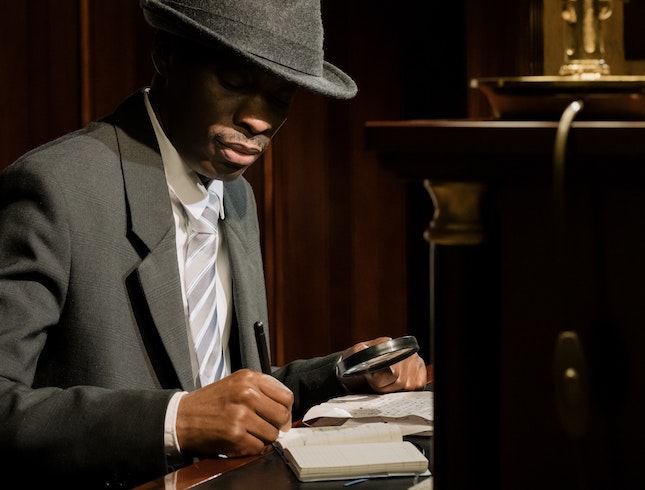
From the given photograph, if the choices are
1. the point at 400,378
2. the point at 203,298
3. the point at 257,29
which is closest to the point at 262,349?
the point at 203,298

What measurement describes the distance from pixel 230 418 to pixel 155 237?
0.46 metres

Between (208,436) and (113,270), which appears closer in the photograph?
(208,436)

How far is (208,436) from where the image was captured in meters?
1.62

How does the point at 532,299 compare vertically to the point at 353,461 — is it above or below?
above

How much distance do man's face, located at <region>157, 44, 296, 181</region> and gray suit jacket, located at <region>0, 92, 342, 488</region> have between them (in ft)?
0.24

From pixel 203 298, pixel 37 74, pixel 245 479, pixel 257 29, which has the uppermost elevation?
pixel 37 74

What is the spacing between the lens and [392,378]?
6.75ft

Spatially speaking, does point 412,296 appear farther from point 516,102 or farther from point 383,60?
point 516,102

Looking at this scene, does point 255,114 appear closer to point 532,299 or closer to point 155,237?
point 155,237

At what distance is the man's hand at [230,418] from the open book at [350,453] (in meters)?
0.04

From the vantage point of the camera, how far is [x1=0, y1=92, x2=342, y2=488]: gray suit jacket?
1669mm

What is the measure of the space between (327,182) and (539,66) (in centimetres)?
95

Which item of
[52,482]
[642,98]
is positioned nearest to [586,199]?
[642,98]

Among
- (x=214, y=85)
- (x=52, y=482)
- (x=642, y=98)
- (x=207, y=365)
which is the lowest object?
(x=52, y=482)
